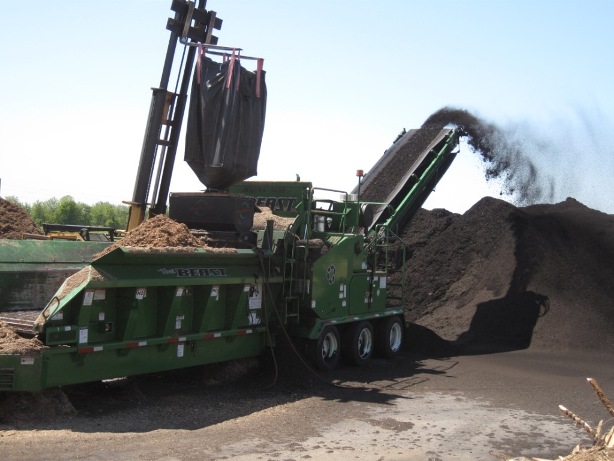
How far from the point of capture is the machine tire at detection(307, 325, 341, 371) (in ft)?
36.5

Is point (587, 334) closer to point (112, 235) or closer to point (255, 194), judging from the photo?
point (255, 194)

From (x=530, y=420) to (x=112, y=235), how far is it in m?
8.17

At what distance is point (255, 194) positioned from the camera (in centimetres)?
1251

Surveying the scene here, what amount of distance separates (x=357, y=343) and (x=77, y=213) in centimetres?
3734

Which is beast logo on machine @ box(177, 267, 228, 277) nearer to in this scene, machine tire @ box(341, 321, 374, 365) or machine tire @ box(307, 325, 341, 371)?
machine tire @ box(307, 325, 341, 371)

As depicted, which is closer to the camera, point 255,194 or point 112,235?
point 255,194

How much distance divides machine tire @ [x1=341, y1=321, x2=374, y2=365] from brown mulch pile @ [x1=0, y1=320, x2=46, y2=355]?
5741 millimetres

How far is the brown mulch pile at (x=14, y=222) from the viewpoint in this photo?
38.9 ft


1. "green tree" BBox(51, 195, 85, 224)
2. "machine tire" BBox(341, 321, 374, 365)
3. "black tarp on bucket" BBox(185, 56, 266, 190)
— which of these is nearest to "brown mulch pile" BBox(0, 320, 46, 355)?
"black tarp on bucket" BBox(185, 56, 266, 190)

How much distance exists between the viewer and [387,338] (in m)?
13.2

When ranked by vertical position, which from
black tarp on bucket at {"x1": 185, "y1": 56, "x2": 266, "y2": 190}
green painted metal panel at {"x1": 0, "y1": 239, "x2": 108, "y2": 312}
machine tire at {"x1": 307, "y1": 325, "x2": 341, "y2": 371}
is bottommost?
machine tire at {"x1": 307, "y1": 325, "x2": 341, "y2": 371}

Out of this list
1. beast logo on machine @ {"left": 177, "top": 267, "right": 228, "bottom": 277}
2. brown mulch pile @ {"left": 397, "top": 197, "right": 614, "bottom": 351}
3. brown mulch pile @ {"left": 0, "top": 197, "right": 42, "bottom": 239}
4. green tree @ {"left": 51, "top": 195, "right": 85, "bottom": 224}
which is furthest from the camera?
green tree @ {"left": 51, "top": 195, "right": 85, "bottom": 224}

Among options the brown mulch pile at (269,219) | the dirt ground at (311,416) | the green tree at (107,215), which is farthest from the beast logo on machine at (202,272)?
the green tree at (107,215)

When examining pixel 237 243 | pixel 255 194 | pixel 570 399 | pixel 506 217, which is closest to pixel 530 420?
pixel 570 399
